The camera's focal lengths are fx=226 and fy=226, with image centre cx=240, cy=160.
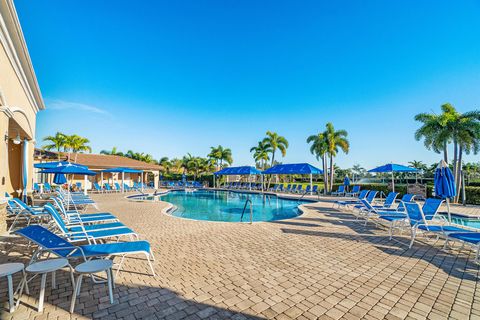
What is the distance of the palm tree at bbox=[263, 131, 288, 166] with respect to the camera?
3134 cm

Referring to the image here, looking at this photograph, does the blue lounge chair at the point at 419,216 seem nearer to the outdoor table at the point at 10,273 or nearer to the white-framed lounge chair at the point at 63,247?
the white-framed lounge chair at the point at 63,247

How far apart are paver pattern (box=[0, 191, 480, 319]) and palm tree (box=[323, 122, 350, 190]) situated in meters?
18.0

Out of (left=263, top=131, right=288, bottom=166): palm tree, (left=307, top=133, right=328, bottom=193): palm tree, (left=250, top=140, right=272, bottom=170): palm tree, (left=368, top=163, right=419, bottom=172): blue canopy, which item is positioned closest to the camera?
(left=368, top=163, right=419, bottom=172): blue canopy

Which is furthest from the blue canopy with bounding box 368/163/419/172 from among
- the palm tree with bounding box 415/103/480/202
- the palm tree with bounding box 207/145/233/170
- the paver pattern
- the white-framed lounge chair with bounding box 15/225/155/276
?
the palm tree with bounding box 207/145/233/170

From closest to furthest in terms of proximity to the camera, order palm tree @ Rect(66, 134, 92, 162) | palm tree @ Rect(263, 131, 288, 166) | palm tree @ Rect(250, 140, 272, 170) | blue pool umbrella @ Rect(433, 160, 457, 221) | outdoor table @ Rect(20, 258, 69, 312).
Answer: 1. outdoor table @ Rect(20, 258, 69, 312)
2. blue pool umbrella @ Rect(433, 160, 457, 221)
3. palm tree @ Rect(66, 134, 92, 162)
4. palm tree @ Rect(263, 131, 288, 166)
5. palm tree @ Rect(250, 140, 272, 170)

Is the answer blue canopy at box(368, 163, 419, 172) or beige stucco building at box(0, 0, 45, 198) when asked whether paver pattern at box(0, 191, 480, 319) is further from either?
blue canopy at box(368, 163, 419, 172)

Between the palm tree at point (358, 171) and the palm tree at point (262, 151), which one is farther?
the palm tree at point (358, 171)

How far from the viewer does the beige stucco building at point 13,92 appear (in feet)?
18.6

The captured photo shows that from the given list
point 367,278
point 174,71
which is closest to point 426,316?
point 367,278

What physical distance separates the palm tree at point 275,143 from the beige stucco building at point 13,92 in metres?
24.5

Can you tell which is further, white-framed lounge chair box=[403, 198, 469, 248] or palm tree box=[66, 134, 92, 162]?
palm tree box=[66, 134, 92, 162]

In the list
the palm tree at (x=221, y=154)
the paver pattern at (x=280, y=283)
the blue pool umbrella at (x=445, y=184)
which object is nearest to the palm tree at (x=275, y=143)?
the palm tree at (x=221, y=154)

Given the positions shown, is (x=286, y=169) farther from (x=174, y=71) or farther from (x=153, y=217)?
(x=153, y=217)

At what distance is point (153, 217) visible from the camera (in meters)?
9.15
